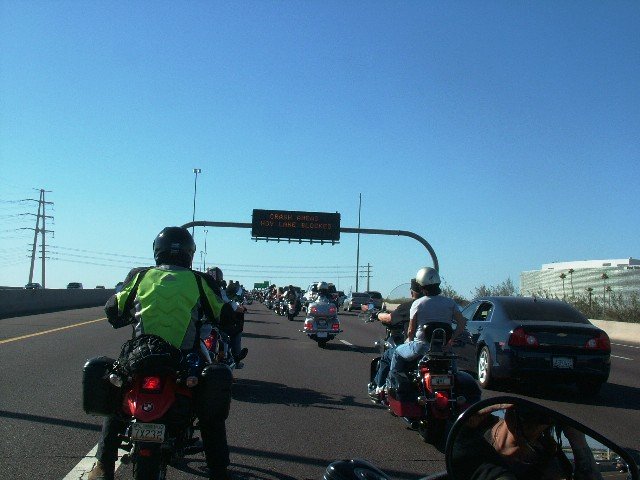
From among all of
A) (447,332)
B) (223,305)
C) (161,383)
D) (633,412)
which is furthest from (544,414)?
(633,412)

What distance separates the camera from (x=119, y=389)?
15.3 feet

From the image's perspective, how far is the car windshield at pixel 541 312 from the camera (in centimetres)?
1241

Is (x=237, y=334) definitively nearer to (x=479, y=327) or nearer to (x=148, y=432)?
(x=479, y=327)

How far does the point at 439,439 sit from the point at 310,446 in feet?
4.42

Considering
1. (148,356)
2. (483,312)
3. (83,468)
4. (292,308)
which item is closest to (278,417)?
(83,468)

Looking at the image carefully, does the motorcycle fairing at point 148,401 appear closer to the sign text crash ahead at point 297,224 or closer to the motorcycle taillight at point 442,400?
the motorcycle taillight at point 442,400

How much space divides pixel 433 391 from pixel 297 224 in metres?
36.9

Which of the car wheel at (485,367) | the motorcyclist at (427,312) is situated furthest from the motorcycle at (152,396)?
the car wheel at (485,367)

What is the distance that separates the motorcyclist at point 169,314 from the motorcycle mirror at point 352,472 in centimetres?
147

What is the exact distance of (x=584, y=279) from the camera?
68.1 metres

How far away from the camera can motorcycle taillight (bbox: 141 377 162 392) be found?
432 cm

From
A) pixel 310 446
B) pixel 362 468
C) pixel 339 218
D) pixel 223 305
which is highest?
pixel 339 218

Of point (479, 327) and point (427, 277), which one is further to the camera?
point (479, 327)

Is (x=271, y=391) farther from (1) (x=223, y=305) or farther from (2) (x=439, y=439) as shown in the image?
(1) (x=223, y=305)
